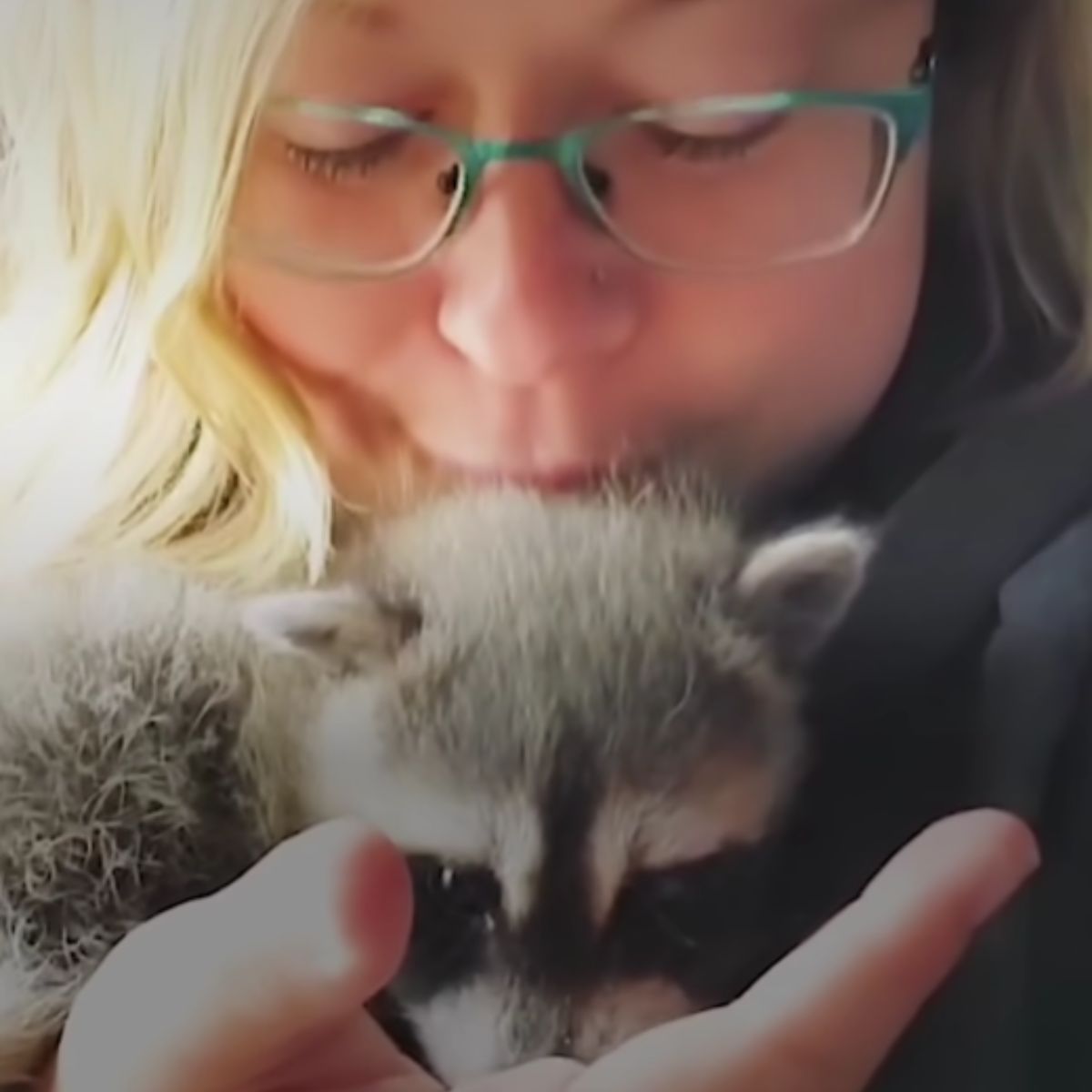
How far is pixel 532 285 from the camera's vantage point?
2.72ft

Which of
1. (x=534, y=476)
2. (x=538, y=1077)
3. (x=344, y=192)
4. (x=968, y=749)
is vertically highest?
(x=344, y=192)

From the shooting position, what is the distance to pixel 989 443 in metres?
0.84

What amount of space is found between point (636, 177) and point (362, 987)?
36cm

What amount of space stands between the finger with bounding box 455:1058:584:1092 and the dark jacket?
0.11m

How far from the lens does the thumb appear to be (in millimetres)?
825

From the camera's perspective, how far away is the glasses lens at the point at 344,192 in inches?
32.6

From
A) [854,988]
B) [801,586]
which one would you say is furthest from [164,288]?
[854,988]

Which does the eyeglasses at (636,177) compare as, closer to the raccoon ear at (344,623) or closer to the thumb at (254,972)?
the raccoon ear at (344,623)

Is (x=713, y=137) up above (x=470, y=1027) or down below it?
above

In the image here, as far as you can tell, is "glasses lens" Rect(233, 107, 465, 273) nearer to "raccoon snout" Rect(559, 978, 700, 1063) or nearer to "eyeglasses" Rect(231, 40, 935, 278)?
"eyeglasses" Rect(231, 40, 935, 278)

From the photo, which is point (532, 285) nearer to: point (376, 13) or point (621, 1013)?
point (376, 13)

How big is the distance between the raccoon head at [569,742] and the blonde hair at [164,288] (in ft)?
0.18

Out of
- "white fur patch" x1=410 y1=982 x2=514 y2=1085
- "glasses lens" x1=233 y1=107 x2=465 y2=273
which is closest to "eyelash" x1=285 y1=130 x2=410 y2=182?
"glasses lens" x1=233 y1=107 x2=465 y2=273

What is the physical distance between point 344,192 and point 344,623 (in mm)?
183
